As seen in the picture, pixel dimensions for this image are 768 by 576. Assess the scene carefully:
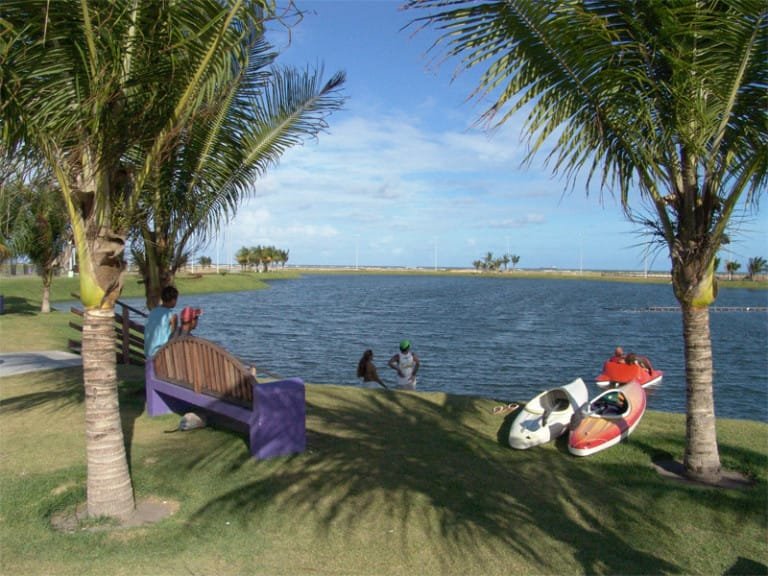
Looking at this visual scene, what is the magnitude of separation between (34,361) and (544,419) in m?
10.9

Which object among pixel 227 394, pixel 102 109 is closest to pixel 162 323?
pixel 227 394

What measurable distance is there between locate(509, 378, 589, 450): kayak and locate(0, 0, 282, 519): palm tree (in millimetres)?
4267

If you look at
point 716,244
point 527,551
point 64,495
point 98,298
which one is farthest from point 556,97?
point 64,495

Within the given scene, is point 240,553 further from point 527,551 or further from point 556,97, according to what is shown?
point 556,97

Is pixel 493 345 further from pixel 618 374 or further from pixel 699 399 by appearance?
pixel 699 399

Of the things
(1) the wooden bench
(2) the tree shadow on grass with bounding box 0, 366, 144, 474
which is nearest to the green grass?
(2) the tree shadow on grass with bounding box 0, 366, 144, 474

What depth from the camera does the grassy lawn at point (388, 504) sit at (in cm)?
449

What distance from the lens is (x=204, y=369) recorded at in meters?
7.62

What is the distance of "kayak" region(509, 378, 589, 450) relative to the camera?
743 cm

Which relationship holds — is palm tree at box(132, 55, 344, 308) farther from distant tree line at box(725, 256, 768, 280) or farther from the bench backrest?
distant tree line at box(725, 256, 768, 280)

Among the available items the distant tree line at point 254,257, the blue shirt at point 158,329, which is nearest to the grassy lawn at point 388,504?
the blue shirt at point 158,329

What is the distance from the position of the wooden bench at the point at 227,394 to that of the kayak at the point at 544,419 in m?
2.53

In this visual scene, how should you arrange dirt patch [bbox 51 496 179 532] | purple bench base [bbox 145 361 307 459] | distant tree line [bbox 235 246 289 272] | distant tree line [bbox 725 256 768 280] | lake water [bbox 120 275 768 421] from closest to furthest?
dirt patch [bbox 51 496 179 532] < purple bench base [bbox 145 361 307 459] < lake water [bbox 120 275 768 421] < distant tree line [bbox 725 256 768 280] < distant tree line [bbox 235 246 289 272]

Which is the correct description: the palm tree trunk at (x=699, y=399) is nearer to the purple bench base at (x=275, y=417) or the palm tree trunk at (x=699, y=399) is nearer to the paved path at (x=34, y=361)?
the purple bench base at (x=275, y=417)
